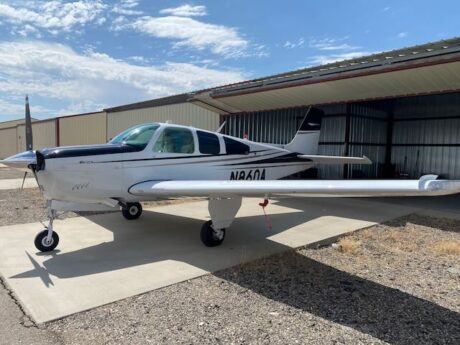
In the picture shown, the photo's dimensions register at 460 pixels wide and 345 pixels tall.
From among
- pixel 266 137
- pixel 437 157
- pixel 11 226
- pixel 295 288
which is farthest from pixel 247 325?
pixel 437 157

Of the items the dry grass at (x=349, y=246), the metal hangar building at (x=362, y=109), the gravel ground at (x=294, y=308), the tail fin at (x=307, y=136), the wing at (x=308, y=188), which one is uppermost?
the metal hangar building at (x=362, y=109)

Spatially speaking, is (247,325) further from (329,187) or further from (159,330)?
(329,187)

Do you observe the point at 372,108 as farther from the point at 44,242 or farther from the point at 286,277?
the point at 44,242

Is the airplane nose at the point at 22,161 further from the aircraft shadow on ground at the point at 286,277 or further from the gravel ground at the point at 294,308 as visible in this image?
the gravel ground at the point at 294,308

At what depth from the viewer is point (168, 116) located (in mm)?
21734

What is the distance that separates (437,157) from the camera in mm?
19406

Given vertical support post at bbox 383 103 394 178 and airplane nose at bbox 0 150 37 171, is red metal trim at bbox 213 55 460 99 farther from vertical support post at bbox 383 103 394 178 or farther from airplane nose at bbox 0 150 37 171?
vertical support post at bbox 383 103 394 178

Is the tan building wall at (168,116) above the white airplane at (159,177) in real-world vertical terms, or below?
above

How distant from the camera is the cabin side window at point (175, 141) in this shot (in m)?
6.41

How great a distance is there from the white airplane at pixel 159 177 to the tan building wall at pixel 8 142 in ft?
157

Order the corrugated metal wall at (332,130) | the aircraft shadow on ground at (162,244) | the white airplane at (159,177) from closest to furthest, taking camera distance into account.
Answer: the white airplane at (159,177) → the aircraft shadow on ground at (162,244) → the corrugated metal wall at (332,130)

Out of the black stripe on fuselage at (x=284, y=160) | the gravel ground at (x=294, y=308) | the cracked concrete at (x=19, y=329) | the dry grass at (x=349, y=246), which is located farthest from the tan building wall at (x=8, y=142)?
the gravel ground at (x=294, y=308)

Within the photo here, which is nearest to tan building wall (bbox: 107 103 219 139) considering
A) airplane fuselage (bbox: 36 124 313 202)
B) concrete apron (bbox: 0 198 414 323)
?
concrete apron (bbox: 0 198 414 323)

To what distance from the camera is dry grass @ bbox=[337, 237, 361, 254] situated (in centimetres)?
598
